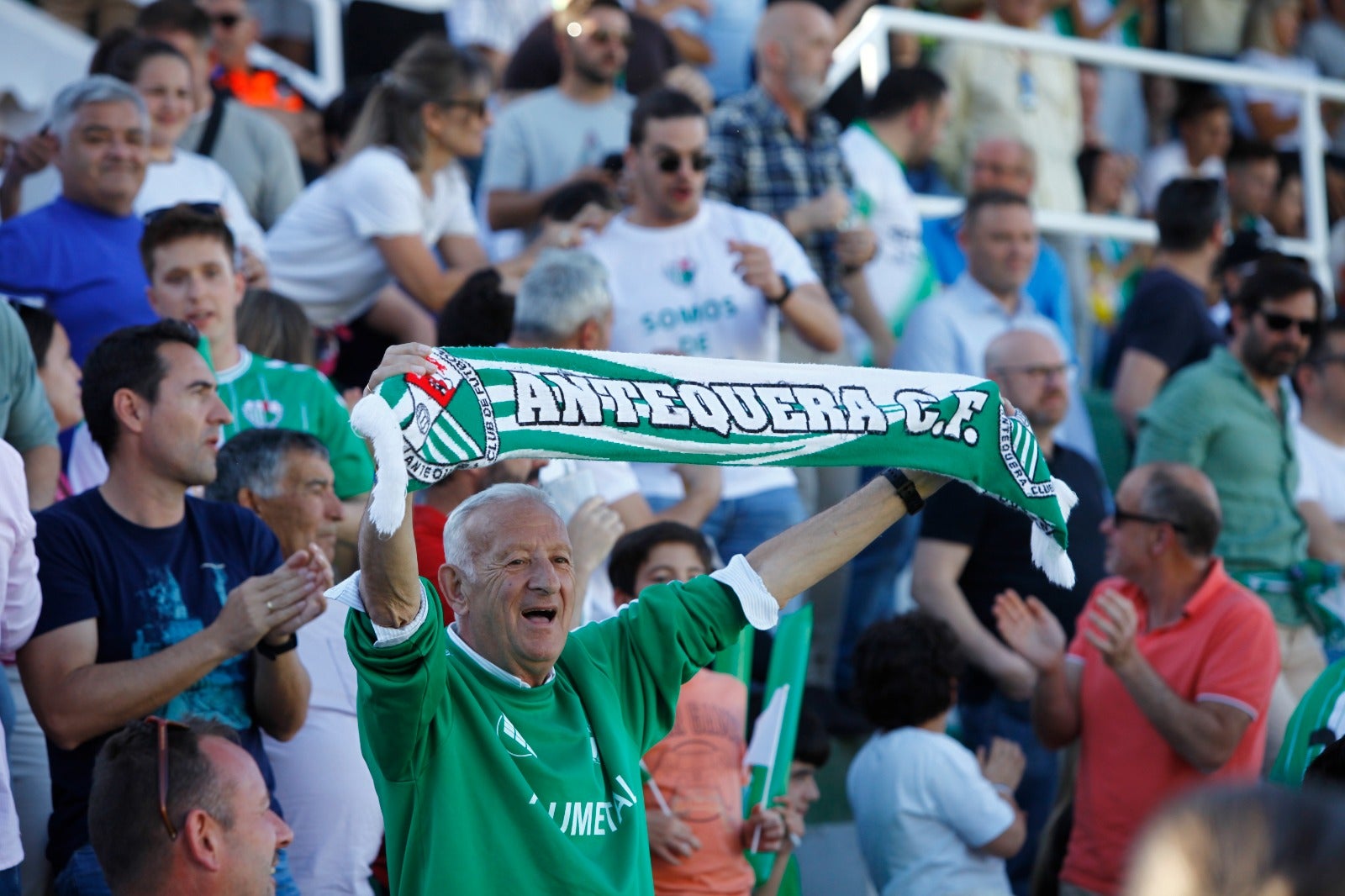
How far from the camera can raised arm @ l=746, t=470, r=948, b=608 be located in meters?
3.54

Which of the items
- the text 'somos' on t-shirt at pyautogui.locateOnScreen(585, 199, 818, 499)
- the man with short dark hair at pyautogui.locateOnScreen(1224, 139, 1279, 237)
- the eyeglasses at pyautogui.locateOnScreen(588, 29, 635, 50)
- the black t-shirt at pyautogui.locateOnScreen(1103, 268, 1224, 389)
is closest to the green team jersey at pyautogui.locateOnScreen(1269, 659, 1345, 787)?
the text 'somos' on t-shirt at pyautogui.locateOnScreen(585, 199, 818, 499)

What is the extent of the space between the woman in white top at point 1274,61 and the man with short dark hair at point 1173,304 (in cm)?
357

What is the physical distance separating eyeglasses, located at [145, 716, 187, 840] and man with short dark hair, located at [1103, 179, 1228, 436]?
17.1 ft

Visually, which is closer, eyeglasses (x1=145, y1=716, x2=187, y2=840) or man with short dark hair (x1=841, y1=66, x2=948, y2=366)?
eyeglasses (x1=145, y1=716, x2=187, y2=840)

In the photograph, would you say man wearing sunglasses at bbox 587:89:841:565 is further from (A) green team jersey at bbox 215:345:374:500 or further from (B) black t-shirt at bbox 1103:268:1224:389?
(B) black t-shirt at bbox 1103:268:1224:389

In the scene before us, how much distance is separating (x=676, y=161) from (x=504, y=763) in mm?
3678

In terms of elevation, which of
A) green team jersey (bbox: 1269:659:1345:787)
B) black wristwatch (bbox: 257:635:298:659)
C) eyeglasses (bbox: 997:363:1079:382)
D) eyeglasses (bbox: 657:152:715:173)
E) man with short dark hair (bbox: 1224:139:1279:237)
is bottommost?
green team jersey (bbox: 1269:659:1345:787)

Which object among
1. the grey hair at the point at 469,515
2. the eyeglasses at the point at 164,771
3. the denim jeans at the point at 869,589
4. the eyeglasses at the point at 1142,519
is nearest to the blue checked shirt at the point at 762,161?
the denim jeans at the point at 869,589

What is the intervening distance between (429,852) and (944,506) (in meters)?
3.28

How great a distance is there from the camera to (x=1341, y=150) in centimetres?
1208

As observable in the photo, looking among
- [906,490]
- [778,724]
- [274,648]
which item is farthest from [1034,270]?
[274,648]

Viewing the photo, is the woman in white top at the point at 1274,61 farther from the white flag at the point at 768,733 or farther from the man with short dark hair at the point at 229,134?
the white flag at the point at 768,733

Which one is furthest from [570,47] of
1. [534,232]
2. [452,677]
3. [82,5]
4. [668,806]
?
[452,677]

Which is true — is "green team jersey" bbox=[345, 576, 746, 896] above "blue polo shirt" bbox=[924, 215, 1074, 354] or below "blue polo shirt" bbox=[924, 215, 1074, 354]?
below
